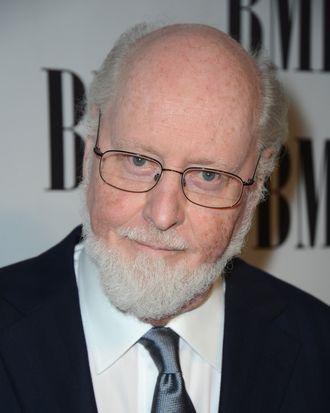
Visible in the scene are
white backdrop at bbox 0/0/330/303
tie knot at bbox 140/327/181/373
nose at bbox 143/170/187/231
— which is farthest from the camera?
white backdrop at bbox 0/0/330/303

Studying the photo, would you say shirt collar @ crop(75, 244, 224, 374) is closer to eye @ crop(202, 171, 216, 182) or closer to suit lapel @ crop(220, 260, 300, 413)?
suit lapel @ crop(220, 260, 300, 413)

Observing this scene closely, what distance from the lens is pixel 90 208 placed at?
1.08 metres

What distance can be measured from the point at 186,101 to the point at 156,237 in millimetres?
263

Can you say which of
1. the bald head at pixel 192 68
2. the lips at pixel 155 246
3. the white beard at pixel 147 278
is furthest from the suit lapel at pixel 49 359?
the bald head at pixel 192 68

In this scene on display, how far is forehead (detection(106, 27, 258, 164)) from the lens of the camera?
957mm

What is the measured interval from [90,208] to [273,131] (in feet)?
1.49

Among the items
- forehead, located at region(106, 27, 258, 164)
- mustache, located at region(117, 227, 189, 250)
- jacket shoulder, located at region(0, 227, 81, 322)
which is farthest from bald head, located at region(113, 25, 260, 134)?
jacket shoulder, located at region(0, 227, 81, 322)

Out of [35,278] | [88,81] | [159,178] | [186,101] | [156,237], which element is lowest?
[35,278]

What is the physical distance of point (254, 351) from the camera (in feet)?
3.79

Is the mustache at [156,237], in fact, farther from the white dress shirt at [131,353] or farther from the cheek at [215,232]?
the white dress shirt at [131,353]

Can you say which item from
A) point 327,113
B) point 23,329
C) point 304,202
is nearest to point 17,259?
point 23,329

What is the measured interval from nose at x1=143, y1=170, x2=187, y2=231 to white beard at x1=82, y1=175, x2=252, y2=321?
0.10 ft

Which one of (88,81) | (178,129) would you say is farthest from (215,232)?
(88,81)

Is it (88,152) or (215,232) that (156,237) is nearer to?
(215,232)
